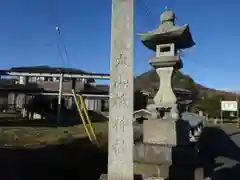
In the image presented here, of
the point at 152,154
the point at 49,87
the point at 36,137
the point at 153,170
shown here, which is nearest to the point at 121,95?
the point at 153,170

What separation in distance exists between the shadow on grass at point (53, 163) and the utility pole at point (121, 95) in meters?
2.88

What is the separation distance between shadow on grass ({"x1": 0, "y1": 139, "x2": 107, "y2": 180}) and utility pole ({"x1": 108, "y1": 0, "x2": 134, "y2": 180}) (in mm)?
2877

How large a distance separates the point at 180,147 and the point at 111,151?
8.75 feet

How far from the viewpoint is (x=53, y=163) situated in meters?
7.43

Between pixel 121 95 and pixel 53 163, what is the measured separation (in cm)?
427

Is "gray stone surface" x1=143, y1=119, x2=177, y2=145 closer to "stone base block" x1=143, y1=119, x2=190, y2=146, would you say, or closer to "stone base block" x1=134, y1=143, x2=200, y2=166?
"stone base block" x1=143, y1=119, x2=190, y2=146

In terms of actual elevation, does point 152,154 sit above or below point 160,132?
below

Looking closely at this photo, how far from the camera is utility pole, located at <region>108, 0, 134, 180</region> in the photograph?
12.9 feet

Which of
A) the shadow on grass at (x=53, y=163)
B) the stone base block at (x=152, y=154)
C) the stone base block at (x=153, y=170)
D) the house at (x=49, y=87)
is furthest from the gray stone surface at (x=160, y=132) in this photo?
the house at (x=49, y=87)

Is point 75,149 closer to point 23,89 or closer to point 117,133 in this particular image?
point 117,133

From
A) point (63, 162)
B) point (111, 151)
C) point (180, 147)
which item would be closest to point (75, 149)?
point (63, 162)

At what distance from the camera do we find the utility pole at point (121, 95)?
3.94 metres

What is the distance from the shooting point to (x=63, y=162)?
24.7ft

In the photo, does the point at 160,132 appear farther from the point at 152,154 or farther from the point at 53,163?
the point at 53,163
